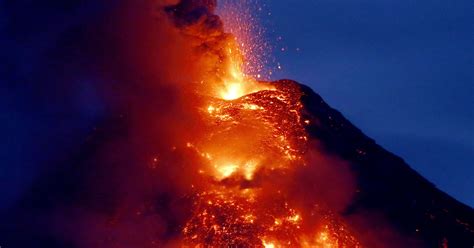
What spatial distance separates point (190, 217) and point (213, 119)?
141 inches

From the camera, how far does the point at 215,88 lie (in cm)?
1880

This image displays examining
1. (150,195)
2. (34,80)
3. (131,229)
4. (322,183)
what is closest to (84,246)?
(131,229)

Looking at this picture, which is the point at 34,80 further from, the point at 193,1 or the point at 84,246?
the point at 84,246

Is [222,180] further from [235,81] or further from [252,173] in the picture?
[235,81]

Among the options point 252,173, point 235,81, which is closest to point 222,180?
point 252,173

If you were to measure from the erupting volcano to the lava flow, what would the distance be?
3 centimetres

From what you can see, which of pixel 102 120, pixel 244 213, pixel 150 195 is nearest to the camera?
pixel 244 213

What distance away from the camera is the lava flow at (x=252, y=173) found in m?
13.3

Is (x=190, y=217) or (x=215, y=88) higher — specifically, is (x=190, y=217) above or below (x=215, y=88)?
below

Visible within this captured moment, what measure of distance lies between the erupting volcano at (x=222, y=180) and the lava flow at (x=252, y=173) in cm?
3

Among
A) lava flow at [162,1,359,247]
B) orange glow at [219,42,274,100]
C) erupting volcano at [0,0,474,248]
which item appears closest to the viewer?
lava flow at [162,1,359,247]

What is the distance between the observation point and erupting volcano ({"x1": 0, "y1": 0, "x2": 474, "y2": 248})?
44.9ft

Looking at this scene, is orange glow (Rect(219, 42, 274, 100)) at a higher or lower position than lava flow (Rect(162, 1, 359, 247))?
higher

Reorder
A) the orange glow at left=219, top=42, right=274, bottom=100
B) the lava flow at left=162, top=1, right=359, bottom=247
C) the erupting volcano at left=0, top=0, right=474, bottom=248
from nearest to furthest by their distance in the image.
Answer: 1. the lava flow at left=162, top=1, right=359, bottom=247
2. the erupting volcano at left=0, top=0, right=474, bottom=248
3. the orange glow at left=219, top=42, right=274, bottom=100
